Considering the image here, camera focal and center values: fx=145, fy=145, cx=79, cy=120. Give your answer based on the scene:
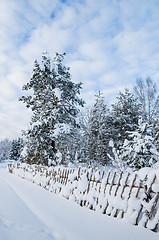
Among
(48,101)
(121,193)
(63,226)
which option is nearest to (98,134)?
(48,101)

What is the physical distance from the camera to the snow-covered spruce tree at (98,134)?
55.9ft

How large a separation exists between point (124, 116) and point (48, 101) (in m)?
10.9

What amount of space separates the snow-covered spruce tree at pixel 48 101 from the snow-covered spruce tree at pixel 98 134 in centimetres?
494

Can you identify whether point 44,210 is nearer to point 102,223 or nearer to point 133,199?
point 102,223

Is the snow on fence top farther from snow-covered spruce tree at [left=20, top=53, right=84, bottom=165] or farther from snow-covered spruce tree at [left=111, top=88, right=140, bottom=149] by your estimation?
snow-covered spruce tree at [left=111, top=88, right=140, bottom=149]

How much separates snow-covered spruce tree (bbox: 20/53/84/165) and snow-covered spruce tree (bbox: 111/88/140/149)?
8703 millimetres

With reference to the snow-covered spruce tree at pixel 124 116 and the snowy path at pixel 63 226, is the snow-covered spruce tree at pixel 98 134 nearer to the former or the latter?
the snow-covered spruce tree at pixel 124 116

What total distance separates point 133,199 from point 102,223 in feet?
2.96

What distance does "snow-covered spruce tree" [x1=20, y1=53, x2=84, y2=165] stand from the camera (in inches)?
450

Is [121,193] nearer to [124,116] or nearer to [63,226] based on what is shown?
[63,226]

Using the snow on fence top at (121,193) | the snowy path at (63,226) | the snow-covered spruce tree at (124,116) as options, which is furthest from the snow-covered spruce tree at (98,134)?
the snowy path at (63,226)

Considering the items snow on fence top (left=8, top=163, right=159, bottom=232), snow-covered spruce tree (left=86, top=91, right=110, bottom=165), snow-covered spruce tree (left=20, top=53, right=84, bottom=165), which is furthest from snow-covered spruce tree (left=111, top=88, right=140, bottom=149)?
snow on fence top (left=8, top=163, right=159, bottom=232)

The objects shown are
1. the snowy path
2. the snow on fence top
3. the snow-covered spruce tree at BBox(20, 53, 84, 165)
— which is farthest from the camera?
the snow-covered spruce tree at BBox(20, 53, 84, 165)

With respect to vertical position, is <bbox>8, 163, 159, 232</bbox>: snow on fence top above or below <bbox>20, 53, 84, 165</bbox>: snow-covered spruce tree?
below
